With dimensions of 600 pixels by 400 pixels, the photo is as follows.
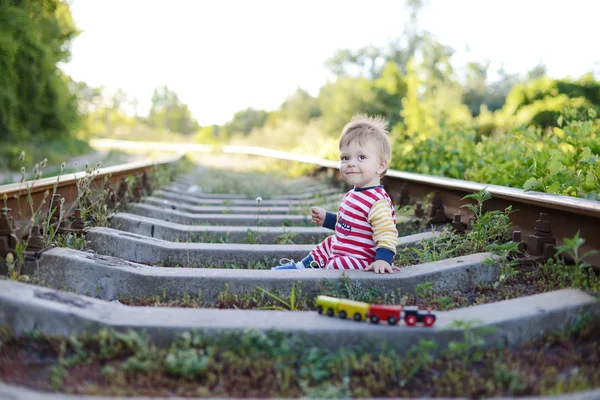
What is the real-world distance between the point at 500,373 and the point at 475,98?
2172 inches

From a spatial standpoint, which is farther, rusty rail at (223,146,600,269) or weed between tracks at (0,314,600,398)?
rusty rail at (223,146,600,269)

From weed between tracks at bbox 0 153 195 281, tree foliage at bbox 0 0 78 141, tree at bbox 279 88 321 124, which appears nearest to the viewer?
weed between tracks at bbox 0 153 195 281

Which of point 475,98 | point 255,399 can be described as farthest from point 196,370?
point 475,98

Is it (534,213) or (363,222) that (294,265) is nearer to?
(363,222)

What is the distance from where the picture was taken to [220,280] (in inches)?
122

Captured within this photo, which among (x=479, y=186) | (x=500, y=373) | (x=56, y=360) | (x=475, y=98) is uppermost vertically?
(x=475, y=98)

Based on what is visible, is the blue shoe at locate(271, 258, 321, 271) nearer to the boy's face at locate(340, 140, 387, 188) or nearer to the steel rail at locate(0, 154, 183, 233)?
the boy's face at locate(340, 140, 387, 188)

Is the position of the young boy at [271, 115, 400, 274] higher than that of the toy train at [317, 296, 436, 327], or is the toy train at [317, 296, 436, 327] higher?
the young boy at [271, 115, 400, 274]

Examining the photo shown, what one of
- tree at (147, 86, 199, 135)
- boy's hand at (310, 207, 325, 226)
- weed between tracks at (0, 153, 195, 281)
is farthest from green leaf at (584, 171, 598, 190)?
tree at (147, 86, 199, 135)

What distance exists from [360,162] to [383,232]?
1.60 feet

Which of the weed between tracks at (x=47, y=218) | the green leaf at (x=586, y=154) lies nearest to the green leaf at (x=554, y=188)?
the green leaf at (x=586, y=154)

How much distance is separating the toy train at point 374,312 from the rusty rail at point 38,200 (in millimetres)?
1827

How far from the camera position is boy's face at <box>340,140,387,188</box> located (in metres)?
3.43

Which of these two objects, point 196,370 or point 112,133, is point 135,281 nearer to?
point 196,370
